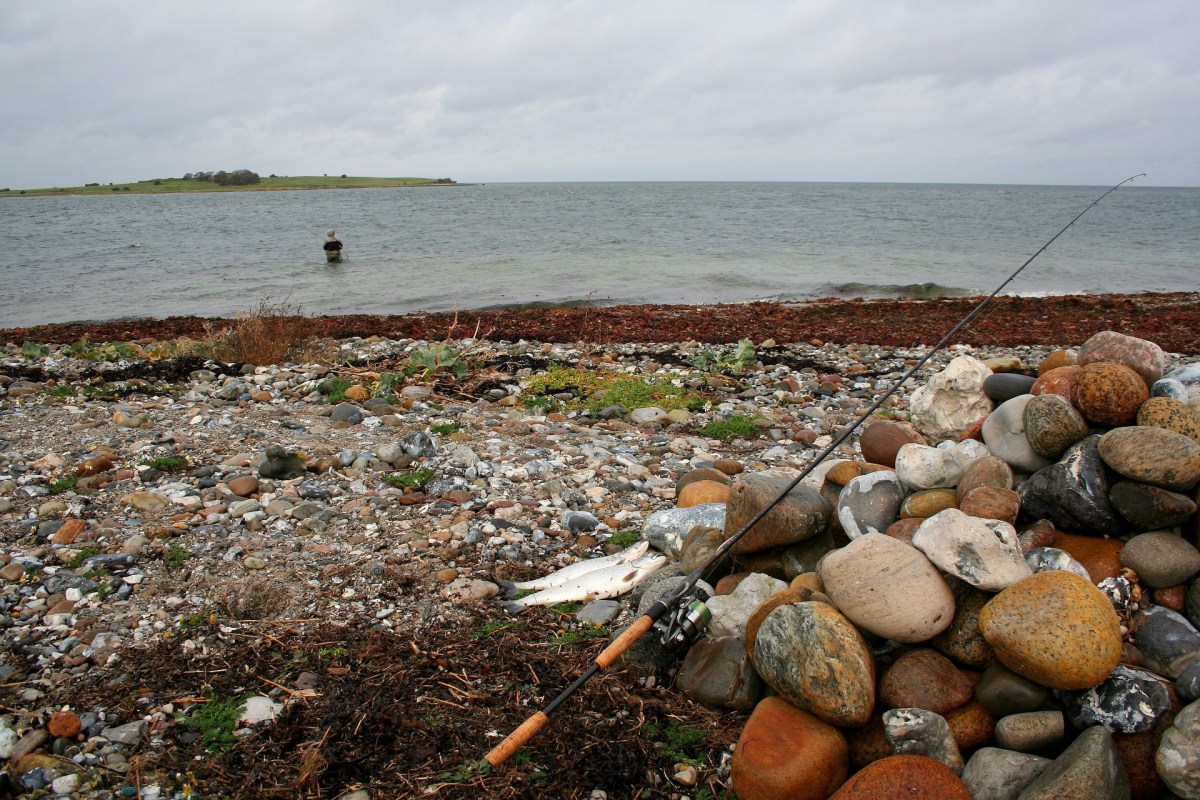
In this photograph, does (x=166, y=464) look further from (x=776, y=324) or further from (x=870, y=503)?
(x=776, y=324)

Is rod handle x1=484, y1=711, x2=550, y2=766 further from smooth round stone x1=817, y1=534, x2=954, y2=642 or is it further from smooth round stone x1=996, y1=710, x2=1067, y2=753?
smooth round stone x1=996, y1=710, x2=1067, y2=753

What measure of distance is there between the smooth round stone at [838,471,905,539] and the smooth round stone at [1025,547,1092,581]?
0.68 meters

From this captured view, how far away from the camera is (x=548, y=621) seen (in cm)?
382

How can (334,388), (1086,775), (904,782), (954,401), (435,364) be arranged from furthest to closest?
(435,364)
(334,388)
(954,401)
(904,782)
(1086,775)

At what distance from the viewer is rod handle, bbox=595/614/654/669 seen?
280cm

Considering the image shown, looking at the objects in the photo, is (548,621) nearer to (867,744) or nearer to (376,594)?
(376,594)

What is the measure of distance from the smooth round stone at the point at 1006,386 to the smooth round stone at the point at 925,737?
7.70 ft

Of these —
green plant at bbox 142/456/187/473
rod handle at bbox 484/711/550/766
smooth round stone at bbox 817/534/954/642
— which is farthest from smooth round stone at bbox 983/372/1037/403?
green plant at bbox 142/456/187/473

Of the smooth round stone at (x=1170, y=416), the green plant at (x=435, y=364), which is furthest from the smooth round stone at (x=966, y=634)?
the green plant at (x=435, y=364)

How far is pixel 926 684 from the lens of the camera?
9.07 ft

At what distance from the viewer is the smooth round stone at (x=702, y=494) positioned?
16.3 feet

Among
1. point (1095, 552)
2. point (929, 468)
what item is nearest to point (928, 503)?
point (929, 468)

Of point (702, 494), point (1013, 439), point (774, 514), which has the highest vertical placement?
point (1013, 439)

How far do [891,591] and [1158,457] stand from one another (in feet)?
3.87
